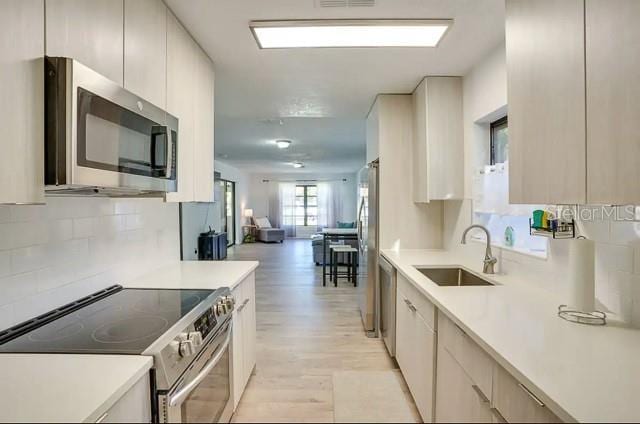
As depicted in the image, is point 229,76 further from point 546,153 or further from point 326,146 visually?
point 326,146

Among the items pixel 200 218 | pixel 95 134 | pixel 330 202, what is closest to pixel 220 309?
pixel 95 134

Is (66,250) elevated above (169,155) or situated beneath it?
situated beneath

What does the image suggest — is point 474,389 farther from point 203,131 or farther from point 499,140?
point 203,131

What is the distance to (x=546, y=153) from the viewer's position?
1.15 meters

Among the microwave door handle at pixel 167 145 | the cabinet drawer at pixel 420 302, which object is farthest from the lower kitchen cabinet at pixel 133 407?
the cabinet drawer at pixel 420 302

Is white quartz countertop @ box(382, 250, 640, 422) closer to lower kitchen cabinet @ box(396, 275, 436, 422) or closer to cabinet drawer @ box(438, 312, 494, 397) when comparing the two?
cabinet drawer @ box(438, 312, 494, 397)

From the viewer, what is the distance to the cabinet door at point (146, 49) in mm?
1337

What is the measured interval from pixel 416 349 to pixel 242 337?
978 mm

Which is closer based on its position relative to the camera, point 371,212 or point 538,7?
point 538,7

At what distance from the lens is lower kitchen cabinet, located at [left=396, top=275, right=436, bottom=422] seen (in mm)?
1422

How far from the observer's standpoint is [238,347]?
196 cm

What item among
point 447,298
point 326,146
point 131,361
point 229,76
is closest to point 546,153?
point 447,298

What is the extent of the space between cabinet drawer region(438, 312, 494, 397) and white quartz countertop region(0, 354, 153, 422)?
963 mm

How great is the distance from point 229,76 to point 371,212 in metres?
1.60
